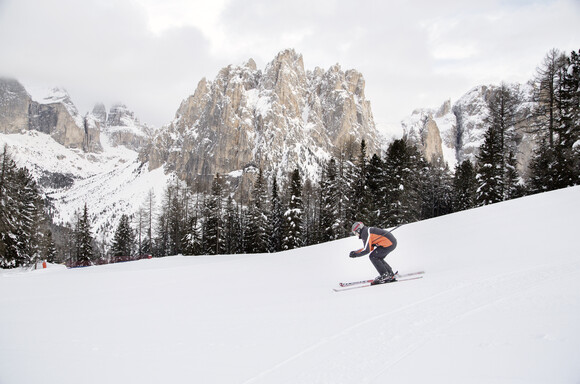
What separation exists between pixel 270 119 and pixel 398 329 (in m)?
153

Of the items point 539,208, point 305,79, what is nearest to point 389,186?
point 539,208

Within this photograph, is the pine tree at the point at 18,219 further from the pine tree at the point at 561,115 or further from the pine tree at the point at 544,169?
the pine tree at the point at 544,169

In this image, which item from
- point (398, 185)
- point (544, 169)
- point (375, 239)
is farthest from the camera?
point (398, 185)

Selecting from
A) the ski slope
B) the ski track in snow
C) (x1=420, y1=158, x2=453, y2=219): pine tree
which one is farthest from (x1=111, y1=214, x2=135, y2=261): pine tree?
the ski track in snow

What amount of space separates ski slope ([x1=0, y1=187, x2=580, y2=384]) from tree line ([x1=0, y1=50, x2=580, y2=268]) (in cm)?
1950

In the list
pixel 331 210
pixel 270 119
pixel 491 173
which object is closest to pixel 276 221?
pixel 331 210

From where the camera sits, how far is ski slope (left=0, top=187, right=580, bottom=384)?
12.3 ft

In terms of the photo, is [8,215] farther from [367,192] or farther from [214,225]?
[367,192]

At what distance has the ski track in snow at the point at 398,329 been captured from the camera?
392cm

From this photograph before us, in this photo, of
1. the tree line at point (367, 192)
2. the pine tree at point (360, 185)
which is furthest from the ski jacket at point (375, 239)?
the pine tree at point (360, 185)

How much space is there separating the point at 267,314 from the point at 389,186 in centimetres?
2927

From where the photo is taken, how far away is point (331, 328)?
217 inches

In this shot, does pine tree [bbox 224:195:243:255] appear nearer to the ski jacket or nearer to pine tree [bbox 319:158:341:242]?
pine tree [bbox 319:158:341:242]

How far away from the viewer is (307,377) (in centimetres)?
389
